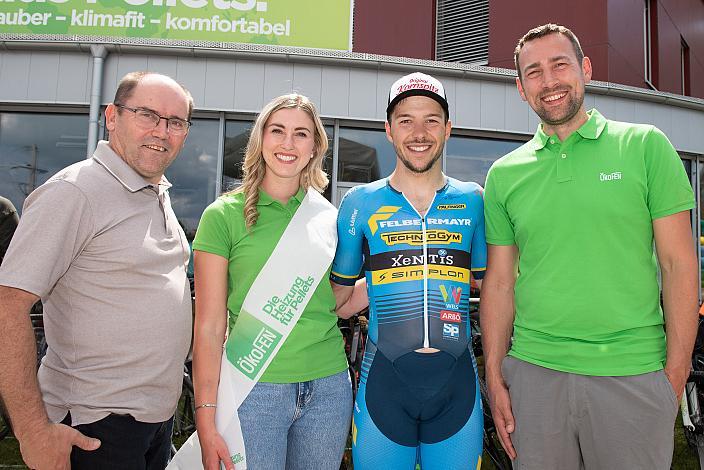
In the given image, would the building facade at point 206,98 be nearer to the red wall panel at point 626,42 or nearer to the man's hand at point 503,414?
the red wall panel at point 626,42

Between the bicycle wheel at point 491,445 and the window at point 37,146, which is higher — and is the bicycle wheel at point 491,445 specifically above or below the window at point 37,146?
below

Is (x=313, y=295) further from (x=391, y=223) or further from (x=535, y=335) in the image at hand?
(x=535, y=335)

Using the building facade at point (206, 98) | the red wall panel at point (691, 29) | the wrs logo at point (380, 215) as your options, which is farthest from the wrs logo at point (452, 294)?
the red wall panel at point (691, 29)

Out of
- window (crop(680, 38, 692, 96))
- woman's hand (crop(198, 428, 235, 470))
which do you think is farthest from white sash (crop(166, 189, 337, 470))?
window (crop(680, 38, 692, 96))

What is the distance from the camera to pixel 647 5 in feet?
36.4

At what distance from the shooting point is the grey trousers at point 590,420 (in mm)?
1948

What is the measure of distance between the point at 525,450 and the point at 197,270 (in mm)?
1464

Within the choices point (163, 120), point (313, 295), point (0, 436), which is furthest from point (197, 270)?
point (0, 436)

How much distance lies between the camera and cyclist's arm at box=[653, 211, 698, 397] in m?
1.98

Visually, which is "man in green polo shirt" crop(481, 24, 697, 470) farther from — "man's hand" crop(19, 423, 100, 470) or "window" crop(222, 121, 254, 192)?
"window" crop(222, 121, 254, 192)

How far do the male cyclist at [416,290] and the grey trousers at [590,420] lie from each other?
21cm

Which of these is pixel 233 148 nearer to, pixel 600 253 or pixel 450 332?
pixel 450 332

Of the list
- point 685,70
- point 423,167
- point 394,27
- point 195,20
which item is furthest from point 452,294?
point 685,70

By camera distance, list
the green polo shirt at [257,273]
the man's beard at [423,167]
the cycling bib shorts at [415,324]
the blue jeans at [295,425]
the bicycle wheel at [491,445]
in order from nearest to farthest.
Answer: the blue jeans at [295,425] → the green polo shirt at [257,273] → the cycling bib shorts at [415,324] → the man's beard at [423,167] → the bicycle wheel at [491,445]
